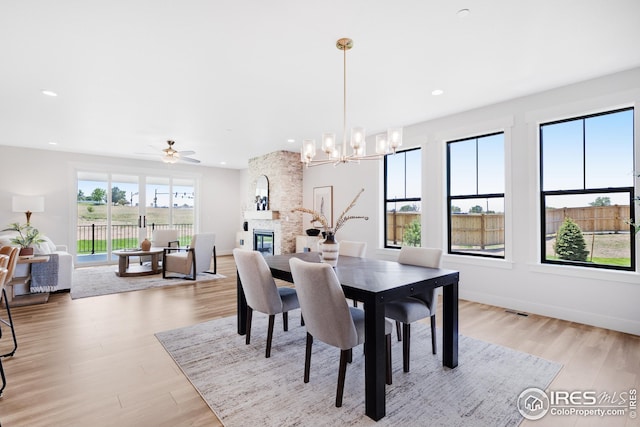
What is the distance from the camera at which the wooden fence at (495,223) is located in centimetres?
343

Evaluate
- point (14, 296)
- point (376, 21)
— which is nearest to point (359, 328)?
point (376, 21)

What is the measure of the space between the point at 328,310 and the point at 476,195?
3.45 meters

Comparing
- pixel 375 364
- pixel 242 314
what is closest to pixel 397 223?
pixel 242 314

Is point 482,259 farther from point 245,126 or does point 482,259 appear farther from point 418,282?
point 245,126

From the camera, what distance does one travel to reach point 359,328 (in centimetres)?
211

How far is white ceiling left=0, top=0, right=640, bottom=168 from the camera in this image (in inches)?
89.5

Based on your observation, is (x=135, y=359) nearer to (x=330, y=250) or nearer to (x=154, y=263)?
(x=330, y=250)

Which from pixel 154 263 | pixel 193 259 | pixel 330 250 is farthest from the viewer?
pixel 154 263

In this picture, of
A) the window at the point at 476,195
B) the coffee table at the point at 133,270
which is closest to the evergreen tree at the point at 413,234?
the window at the point at 476,195


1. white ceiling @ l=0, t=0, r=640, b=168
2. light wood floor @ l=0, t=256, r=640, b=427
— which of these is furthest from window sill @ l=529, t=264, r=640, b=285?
white ceiling @ l=0, t=0, r=640, b=168

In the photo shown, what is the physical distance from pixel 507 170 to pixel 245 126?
13.1ft

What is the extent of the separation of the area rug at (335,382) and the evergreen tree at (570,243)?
1.70m

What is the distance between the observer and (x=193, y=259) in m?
5.77

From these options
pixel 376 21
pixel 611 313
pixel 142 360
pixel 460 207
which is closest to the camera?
pixel 376 21
